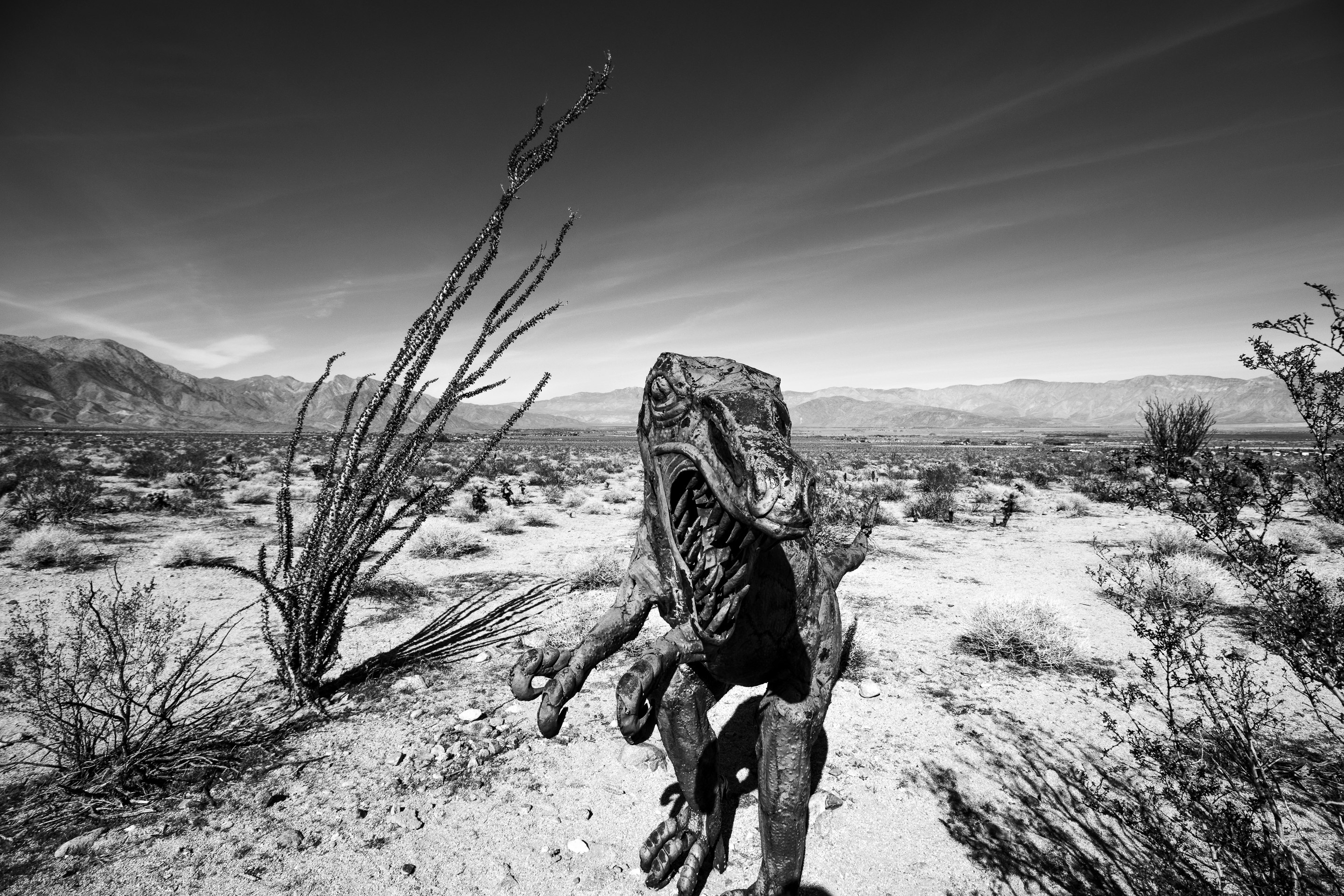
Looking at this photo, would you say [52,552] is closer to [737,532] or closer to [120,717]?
[120,717]

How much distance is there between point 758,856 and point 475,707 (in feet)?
8.28

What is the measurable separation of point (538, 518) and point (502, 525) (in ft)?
4.77

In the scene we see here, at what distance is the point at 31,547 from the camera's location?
8258 millimetres

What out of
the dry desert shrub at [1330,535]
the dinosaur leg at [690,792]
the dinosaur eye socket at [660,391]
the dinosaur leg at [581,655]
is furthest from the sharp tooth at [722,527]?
the dry desert shrub at [1330,535]

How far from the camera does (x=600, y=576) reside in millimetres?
7973

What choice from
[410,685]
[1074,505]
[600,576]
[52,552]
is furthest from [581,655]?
[1074,505]

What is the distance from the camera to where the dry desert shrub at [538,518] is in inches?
512

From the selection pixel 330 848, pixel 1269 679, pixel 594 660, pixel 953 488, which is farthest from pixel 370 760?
pixel 953 488

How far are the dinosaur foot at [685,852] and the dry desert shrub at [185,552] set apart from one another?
8266mm

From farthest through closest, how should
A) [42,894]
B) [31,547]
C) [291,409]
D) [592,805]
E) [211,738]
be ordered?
1. [291,409]
2. [31,547]
3. [211,738]
4. [592,805]
5. [42,894]

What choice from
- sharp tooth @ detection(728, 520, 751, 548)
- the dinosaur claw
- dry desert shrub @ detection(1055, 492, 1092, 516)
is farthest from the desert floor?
dry desert shrub @ detection(1055, 492, 1092, 516)

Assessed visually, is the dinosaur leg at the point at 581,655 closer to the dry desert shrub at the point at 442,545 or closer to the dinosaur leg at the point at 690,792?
the dinosaur leg at the point at 690,792

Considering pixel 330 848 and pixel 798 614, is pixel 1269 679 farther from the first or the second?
pixel 330 848

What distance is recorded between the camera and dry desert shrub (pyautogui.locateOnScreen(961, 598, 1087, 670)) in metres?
5.54
